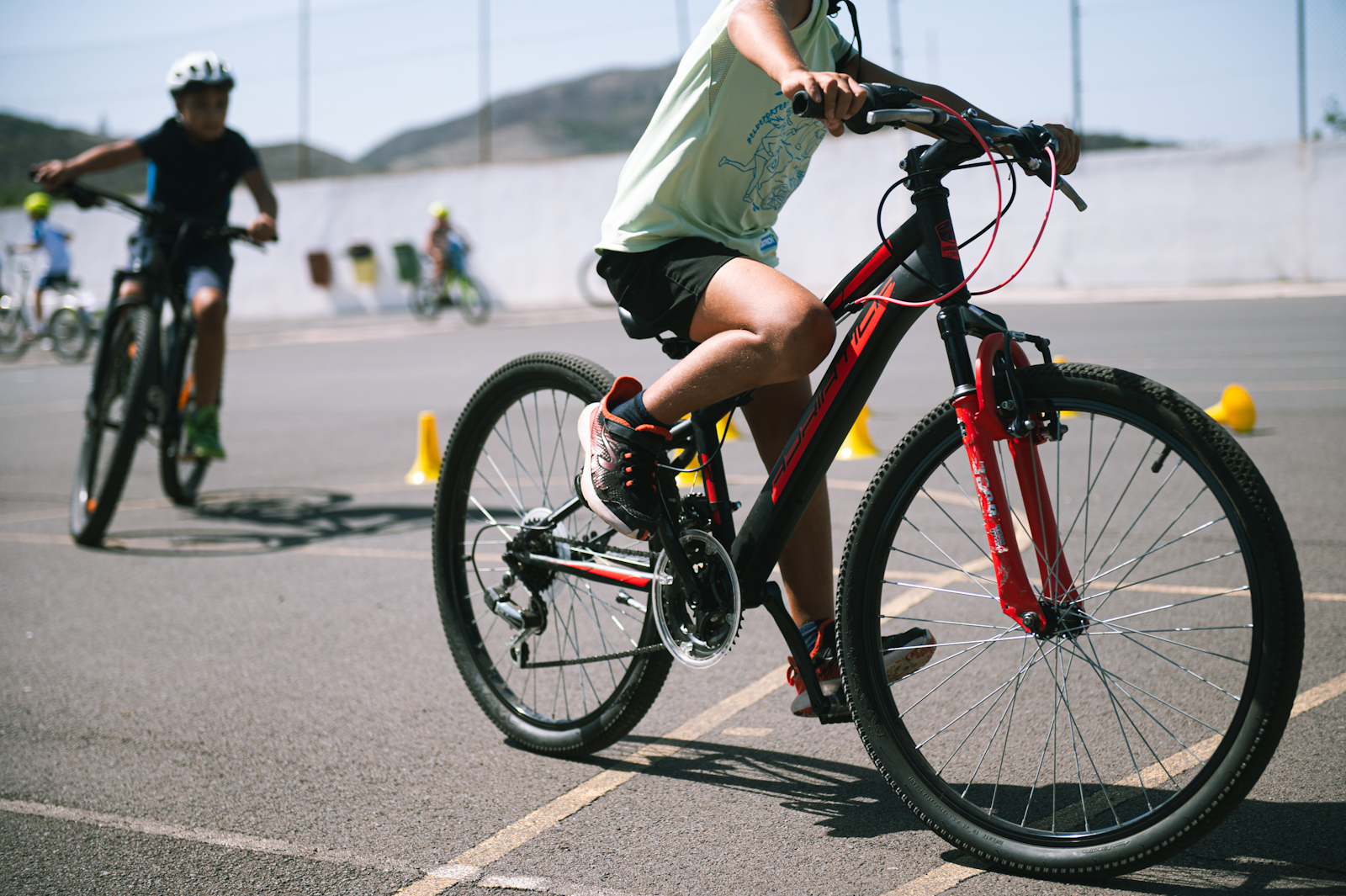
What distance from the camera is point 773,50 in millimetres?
2432

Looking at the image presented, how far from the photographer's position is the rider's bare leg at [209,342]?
641 centimetres

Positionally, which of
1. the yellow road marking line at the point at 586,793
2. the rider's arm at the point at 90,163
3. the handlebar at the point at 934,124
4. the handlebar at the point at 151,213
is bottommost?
the yellow road marking line at the point at 586,793

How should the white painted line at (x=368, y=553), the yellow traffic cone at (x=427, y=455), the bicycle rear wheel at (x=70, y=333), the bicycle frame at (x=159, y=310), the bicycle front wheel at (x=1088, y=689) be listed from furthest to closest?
the bicycle rear wheel at (x=70, y=333) < the yellow traffic cone at (x=427, y=455) < the bicycle frame at (x=159, y=310) < the white painted line at (x=368, y=553) < the bicycle front wheel at (x=1088, y=689)

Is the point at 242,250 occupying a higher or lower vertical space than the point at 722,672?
higher

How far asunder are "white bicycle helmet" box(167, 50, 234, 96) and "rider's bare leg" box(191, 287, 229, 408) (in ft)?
3.53

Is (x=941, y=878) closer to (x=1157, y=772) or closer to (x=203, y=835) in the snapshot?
(x=1157, y=772)

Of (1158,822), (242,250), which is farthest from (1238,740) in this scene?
(242,250)

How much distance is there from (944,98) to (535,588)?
5.47 feet

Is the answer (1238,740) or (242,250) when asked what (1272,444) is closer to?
(1238,740)

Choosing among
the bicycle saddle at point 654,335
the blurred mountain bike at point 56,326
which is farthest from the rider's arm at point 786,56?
the blurred mountain bike at point 56,326

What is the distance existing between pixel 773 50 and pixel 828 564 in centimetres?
123

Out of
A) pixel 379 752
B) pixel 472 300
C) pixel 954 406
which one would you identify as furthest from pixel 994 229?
pixel 472 300

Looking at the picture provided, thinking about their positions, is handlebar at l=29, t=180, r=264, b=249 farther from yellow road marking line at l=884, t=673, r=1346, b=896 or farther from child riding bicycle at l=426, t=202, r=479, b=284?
child riding bicycle at l=426, t=202, r=479, b=284

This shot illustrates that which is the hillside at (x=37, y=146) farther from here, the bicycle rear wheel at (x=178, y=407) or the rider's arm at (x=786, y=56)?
the rider's arm at (x=786, y=56)
